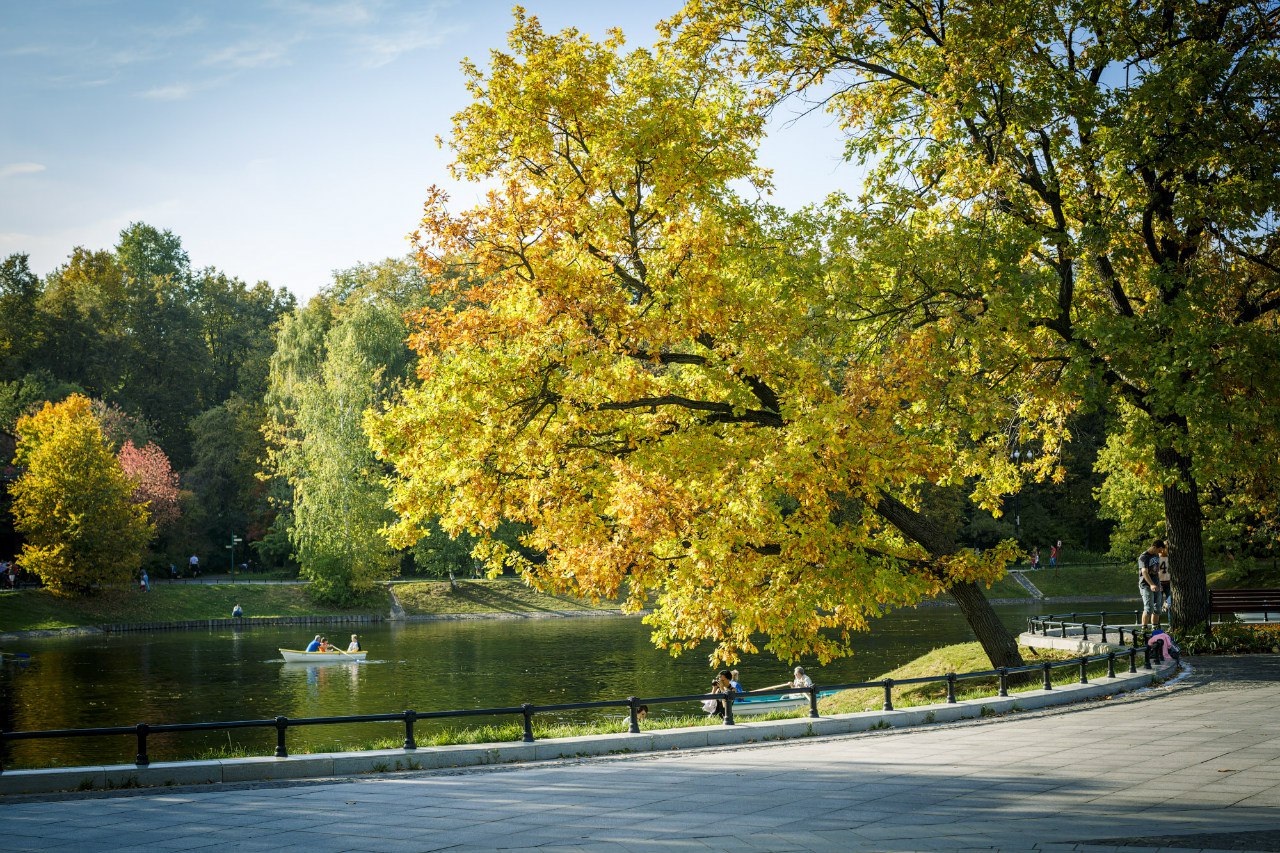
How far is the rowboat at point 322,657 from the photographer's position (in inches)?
1431

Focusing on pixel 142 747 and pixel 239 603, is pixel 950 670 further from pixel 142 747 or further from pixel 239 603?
pixel 239 603

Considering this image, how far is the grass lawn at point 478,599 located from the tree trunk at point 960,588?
39.0 m

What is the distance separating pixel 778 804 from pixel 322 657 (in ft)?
101

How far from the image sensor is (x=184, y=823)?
8398mm

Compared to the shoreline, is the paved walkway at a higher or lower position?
higher

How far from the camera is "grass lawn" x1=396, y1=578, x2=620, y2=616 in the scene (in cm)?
5738

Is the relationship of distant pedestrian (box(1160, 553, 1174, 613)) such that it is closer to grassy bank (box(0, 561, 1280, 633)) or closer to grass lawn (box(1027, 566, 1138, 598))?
grassy bank (box(0, 561, 1280, 633))

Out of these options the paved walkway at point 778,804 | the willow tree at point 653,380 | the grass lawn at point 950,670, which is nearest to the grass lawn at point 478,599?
the grass lawn at point 950,670

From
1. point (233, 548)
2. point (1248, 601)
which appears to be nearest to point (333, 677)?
point (1248, 601)

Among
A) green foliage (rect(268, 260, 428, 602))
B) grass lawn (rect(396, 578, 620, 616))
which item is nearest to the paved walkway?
green foliage (rect(268, 260, 428, 602))

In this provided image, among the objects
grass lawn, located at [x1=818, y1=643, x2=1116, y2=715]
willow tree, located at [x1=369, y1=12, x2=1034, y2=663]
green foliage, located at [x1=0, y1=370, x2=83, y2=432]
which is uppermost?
green foliage, located at [x1=0, y1=370, x2=83, y2=432]

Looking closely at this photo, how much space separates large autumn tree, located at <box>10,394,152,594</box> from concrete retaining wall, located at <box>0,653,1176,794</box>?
4598 centimetres

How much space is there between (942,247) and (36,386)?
62510mm

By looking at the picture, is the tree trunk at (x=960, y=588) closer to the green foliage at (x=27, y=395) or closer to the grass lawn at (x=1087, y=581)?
the grass lawn at (x=1087, y=581)
